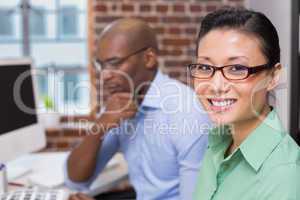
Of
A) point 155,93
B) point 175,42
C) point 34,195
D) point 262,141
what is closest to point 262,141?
point 262,141

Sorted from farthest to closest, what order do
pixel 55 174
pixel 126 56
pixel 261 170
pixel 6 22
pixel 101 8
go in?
pixel 6 22
pixel 101 8
pixel 55 174
pixel 126 56
pixel 261 170

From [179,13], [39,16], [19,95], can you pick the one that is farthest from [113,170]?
[39,16]

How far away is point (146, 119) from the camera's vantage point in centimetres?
157

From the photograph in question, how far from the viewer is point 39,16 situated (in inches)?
113

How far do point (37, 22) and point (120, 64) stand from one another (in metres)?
1.55

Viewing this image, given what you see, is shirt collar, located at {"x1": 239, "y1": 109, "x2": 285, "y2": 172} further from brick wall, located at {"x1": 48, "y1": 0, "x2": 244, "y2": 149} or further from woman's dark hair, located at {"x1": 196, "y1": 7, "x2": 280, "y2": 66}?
brick wall, located at {"x1": 48, "y1": 0, "x2": 244, "y2": 149}

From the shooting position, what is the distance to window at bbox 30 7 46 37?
2.84 meters

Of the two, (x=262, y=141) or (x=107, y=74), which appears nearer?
(x=262, y=141)

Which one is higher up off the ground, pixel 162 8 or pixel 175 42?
pixel 162 8

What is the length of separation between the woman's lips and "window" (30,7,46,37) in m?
2.09

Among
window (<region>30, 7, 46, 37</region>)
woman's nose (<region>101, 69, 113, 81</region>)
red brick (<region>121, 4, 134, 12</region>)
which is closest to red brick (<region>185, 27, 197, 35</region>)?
red brick (<region>121, 4, 134, 12</region>)

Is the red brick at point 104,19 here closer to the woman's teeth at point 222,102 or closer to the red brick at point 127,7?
the red brick at point 127,7

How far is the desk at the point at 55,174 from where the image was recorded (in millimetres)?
1759

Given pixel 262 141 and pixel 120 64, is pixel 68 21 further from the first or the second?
pixel 262 141
